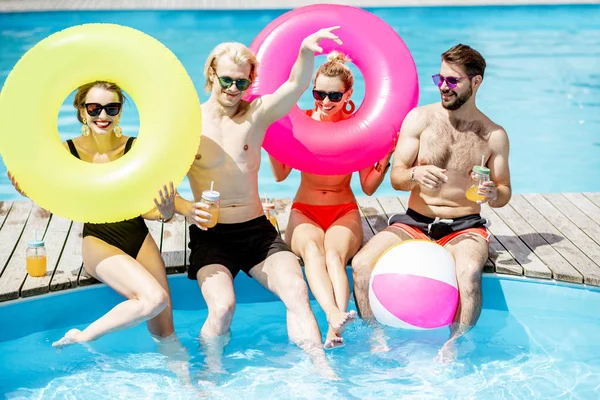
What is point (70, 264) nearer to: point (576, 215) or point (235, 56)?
point (235, 56)

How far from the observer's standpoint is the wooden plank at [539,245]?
5.05 m

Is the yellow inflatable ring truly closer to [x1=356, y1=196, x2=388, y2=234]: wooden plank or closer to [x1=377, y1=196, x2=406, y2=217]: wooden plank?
[x1=356, y1=196, x2=388, y2=234]: wooden plank

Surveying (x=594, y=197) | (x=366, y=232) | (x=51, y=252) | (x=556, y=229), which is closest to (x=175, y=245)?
(x=51, y=252)

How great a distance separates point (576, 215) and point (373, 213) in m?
1.34

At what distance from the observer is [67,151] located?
4.37m

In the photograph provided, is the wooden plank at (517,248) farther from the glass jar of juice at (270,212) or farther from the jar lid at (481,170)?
the glass jar of juice at (270,212)

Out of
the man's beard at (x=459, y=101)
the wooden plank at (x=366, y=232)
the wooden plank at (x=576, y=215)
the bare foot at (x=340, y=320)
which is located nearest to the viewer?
the bare foot at (x=340, y=320)

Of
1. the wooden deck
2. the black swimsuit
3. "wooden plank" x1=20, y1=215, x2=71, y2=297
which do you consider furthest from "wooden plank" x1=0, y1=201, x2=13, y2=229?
the black swimsuit

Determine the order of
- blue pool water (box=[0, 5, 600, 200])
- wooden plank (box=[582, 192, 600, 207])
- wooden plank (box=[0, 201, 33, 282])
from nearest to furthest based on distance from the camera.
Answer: wooden plank (box=[0, 201, 33, 282]) < wooden plank (box=[582, 192, 600, 207]) < blue pool water (box=[0, 5, 600, 200])

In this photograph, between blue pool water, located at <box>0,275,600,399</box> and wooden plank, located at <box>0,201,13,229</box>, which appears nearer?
blue pool water, located at <box>0,275,600,399</box>

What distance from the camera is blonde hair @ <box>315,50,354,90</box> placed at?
16.1 feet

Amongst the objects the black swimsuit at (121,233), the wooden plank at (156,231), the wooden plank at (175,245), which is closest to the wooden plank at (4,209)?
the wooden plank at (156,231)

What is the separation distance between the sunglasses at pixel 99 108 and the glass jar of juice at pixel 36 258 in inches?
34.6

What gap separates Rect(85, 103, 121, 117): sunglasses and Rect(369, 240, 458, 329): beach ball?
1.55 metres
